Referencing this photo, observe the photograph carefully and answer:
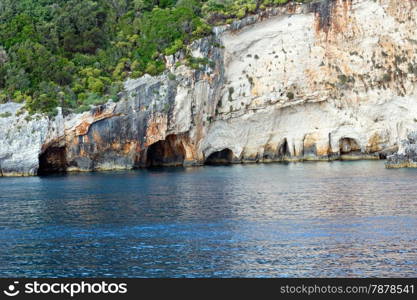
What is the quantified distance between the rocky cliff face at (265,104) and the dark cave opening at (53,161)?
127 millimetres

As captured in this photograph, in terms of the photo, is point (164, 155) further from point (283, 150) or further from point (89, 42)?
point (89, 42)

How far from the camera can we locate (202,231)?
114 ft

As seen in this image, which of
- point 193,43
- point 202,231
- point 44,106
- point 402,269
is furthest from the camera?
point 193,43

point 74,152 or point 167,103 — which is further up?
point 167,103

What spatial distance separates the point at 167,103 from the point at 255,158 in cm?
1449

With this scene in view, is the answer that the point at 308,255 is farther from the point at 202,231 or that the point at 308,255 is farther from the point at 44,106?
the point at 44,106

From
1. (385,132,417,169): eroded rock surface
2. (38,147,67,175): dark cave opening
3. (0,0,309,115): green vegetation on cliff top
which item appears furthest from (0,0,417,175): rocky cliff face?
(385,132,417,169): eroded rock surface

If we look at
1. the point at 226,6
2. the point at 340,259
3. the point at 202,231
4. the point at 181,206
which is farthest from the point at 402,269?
the point at 226,6

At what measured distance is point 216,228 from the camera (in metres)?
35.4

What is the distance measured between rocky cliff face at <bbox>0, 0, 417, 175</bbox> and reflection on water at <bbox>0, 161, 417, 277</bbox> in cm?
2107

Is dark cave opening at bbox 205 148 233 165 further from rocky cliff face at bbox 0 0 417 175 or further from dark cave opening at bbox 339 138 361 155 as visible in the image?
dark cave opening at bbox 339 138 361 155

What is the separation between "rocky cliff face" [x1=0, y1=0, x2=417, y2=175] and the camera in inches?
3209

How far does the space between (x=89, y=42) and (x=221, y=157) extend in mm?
24550

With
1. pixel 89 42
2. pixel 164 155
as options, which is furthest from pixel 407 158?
pixel 89 42
